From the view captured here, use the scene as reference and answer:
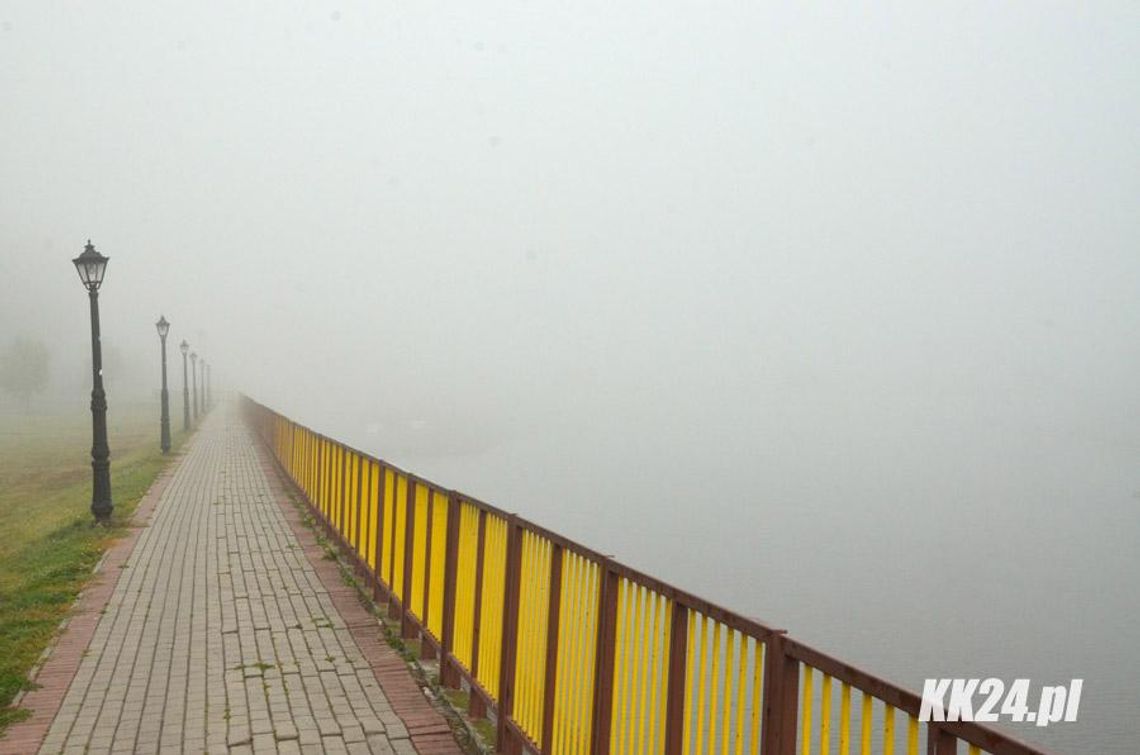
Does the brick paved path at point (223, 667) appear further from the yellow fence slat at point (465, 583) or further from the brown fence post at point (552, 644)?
the brown fence post at point (552, 644)

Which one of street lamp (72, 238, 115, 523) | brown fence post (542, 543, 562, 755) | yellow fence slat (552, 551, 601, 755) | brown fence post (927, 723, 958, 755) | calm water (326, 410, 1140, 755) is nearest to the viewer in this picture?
brown fence post (927, 723, 958, 755)

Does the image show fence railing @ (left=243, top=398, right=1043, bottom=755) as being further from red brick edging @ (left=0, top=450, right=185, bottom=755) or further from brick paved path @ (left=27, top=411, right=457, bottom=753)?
red brick edging @ (left=0, top=450, right=185, bottom=755)

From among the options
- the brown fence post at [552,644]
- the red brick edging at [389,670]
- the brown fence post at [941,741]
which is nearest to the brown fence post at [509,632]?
the red brick edging at [389,670]

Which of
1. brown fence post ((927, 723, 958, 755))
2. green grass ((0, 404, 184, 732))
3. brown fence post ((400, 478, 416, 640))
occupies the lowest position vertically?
green grass ((0, 404, 184, 732))

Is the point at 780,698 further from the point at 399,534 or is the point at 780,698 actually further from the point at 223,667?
the point at 399,534

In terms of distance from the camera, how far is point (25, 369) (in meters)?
113

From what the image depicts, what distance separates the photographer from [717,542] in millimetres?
45406

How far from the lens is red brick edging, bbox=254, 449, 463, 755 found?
5.93 meters

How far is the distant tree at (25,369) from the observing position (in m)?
113

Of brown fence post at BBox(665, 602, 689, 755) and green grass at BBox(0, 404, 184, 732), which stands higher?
brown fence post at BBox(665, 602, 689, 755)

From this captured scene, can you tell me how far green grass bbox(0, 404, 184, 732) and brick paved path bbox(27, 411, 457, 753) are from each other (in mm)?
405

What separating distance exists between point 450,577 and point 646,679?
2882 mm

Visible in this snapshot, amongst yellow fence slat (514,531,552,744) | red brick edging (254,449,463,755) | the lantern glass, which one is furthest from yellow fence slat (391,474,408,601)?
the lantern glass

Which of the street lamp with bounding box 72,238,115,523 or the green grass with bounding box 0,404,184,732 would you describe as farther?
the street lamp with bounding box 72,238,115,523
